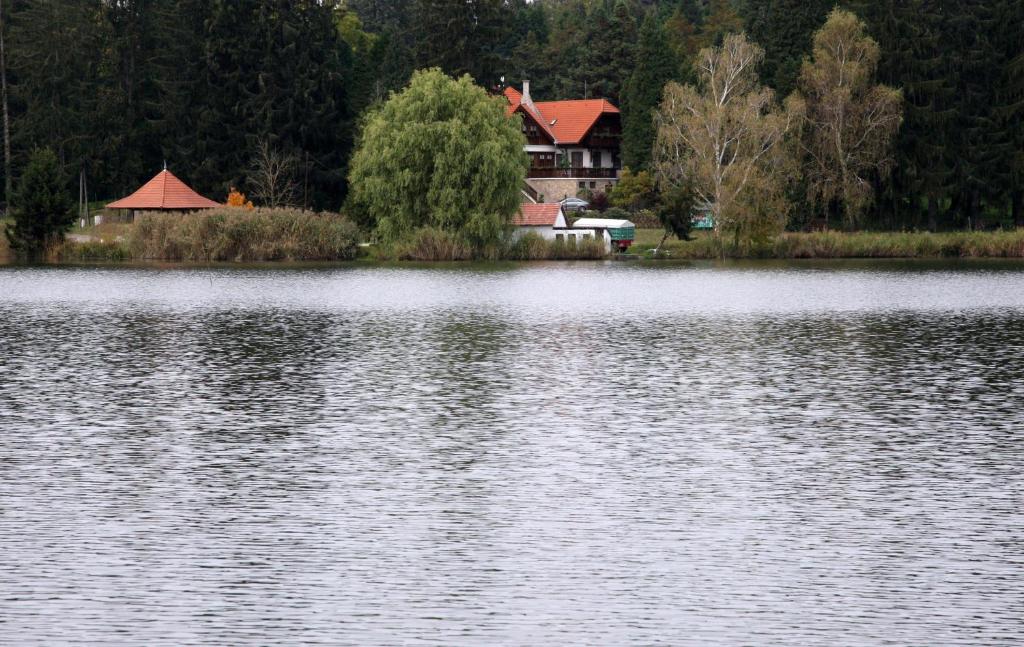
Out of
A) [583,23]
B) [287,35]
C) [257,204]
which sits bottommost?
[257,204]

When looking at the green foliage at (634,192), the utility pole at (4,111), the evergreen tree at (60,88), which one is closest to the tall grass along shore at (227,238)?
the utility pole at (4,111)

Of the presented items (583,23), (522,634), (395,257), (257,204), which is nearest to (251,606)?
(522,634)

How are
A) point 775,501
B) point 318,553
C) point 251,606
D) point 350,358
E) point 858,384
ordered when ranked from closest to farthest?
point 251,606
point 318,553
point 775,501
point 858,384
point 350,358

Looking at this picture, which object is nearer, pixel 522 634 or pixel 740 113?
pixel 522 634

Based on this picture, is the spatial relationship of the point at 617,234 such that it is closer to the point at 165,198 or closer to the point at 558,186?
the point at 558,186

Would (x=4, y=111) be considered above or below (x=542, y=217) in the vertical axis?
above

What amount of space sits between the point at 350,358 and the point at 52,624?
21650mm

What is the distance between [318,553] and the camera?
45.1ft

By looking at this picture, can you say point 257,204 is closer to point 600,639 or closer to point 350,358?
point 350,358

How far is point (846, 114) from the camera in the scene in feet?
298

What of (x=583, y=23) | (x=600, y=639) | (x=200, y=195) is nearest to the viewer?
(x=600, y=639)

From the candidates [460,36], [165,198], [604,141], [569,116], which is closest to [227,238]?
[165,198]

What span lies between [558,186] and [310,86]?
29.5m

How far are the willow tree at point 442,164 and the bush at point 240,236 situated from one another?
404 centimetres
